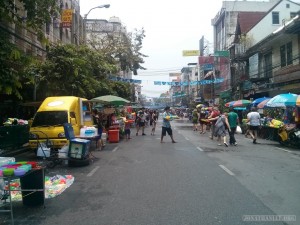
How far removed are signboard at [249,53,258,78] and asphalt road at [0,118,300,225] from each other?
21.2 meters

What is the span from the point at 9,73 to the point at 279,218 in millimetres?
5554

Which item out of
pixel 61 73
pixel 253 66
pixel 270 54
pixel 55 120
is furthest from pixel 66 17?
pixel 253 66

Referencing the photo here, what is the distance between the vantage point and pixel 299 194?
23.7ft

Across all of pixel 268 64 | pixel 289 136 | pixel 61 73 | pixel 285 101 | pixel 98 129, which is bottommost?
pixel 289 136

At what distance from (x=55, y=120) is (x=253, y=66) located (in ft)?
77.4

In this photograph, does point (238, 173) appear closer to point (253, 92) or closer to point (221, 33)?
point (253, 92)

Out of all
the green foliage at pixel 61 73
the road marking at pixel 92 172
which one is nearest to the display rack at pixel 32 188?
the road marking at pixel 92 172

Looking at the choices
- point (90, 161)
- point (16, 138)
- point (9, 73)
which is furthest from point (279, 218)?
point (16, 138)

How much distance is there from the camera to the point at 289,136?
15953 mm

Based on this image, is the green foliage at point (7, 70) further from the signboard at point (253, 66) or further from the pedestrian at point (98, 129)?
the signboard at point (253, 66)

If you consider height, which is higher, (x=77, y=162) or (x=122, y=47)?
(x=122, y=47)

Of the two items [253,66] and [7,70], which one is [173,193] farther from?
[253,66]

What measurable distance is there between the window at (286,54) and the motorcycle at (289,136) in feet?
32.6

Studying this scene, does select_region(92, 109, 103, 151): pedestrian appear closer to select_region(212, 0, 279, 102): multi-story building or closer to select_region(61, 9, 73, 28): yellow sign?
select_region(61, 9, 73, 28): yellow sign
